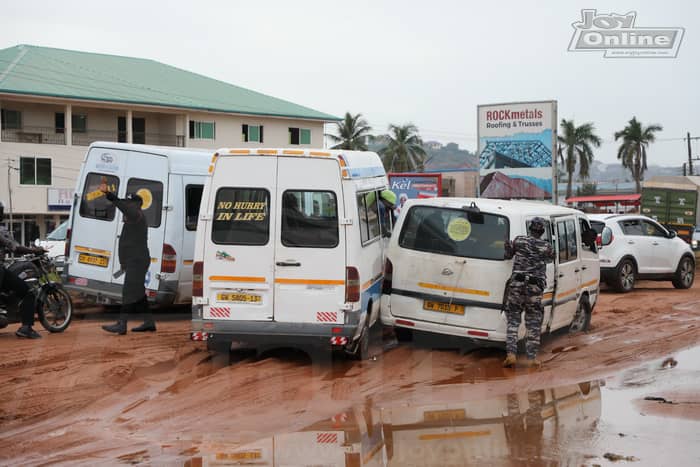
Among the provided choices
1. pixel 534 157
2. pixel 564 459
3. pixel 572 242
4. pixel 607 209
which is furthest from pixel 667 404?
pixel 607 209

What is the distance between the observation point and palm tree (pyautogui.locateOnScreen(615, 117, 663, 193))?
8069cm

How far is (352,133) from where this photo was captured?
231 feet

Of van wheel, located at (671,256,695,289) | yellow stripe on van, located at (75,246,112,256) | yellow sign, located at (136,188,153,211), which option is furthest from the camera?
van wheel, located at (671,256,695,289)

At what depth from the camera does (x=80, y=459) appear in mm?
6227

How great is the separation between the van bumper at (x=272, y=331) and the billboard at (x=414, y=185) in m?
15.7

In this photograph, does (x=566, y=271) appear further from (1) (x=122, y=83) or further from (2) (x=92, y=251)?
(1) (x=122, y=83)

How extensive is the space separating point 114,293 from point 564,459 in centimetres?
841

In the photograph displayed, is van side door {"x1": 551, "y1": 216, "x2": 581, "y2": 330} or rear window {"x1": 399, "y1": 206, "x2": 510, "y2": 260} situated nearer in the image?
rear window {"x1": 399, "y1": 206, "x2": 510, "y2": 260}

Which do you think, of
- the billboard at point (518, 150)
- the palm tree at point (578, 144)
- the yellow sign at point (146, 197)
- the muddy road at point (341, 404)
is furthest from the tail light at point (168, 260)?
the palm tree at point (578, 144)

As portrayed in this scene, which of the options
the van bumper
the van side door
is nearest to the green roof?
the van bumper

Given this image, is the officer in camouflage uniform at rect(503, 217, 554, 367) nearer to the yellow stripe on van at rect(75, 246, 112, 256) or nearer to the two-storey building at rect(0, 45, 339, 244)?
the yellow stripe on van at rect(75, 246, 112, 256)

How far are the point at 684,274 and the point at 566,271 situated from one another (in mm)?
9865

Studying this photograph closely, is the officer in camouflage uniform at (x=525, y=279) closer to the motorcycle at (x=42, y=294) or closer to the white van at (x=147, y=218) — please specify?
the white van at (x=147, y=218)

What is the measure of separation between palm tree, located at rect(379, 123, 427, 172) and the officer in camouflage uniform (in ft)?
209
